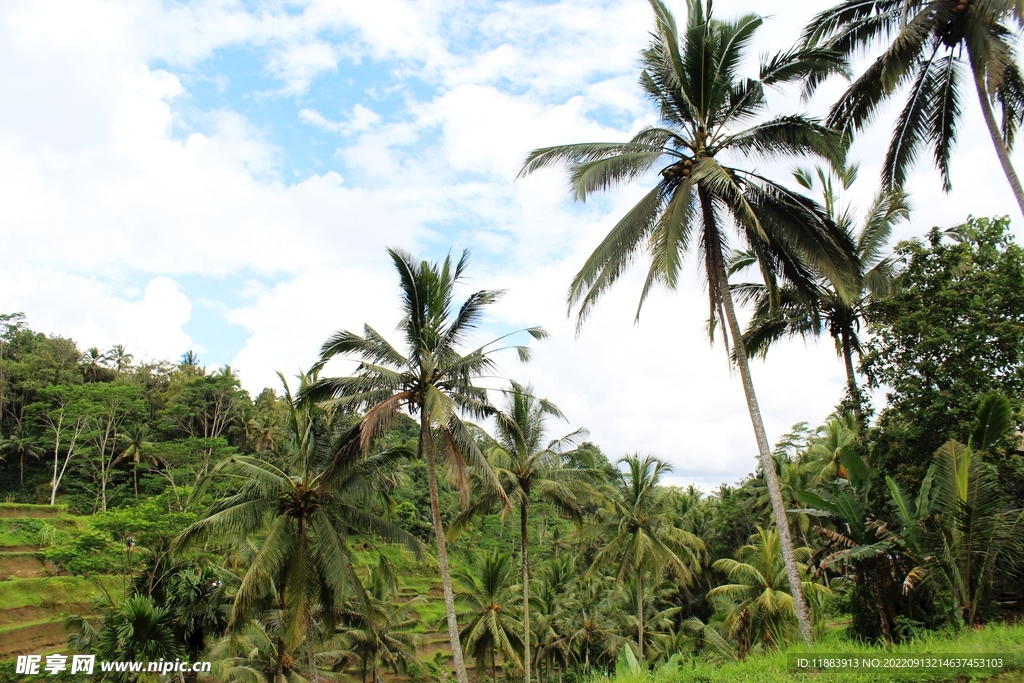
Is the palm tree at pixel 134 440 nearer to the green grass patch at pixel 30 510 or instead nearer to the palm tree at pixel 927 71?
the green grass patch at pixel 30 510

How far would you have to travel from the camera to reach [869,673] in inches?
274

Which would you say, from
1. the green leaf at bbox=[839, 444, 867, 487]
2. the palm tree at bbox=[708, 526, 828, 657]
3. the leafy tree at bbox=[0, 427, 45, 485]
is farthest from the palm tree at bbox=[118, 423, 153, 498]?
the green leaf at bbox=[839, 444, 867, 487]

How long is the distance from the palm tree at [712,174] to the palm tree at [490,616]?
1388 cm

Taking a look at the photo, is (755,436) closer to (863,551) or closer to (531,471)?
(863,551)

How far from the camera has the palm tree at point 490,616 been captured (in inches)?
879

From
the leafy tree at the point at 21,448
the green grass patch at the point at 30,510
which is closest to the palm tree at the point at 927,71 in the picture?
the green grass patch at the point at 30,510

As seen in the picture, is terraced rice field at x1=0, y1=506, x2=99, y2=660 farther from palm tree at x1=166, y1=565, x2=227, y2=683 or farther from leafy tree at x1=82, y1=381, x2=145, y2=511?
palm tree at x1=166, y1=565, x2=227, y2=683

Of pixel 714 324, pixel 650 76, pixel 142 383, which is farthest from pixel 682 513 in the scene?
pixel 142 383

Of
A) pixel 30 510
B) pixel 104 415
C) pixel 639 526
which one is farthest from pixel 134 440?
pixel 639 526

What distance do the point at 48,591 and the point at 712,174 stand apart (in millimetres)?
32422

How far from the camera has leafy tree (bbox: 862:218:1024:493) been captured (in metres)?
12.0

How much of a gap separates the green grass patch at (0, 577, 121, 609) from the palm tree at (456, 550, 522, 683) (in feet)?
49.7

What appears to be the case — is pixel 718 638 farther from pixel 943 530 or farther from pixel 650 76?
pixel 650 76

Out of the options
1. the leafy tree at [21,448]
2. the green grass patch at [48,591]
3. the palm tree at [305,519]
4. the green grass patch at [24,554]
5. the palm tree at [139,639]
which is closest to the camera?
the palm tree at [305,519]
